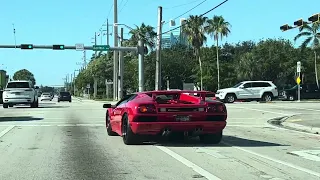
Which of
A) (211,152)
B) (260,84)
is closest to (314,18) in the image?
(260,84)

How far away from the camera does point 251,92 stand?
38.5 metres

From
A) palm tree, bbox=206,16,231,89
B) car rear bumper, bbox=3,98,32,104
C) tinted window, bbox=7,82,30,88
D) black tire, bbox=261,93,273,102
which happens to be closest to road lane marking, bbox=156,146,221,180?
car rear bumper, bbox=3,98,32,104

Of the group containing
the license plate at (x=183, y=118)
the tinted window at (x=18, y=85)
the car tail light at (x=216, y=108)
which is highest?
the tinted window at (x=18, y=85)

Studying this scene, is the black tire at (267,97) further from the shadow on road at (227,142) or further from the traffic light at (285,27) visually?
the shadow on road at (227,142)

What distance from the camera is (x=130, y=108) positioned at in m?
11.6

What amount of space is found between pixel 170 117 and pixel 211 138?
1506mm

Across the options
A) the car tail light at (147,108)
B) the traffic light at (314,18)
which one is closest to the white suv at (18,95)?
the traffic light at (314,18)

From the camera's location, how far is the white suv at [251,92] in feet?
126

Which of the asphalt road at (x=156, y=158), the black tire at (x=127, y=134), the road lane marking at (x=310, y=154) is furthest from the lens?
the black tire at (x=127, y=134)

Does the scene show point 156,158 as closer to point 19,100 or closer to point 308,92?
point 19,100

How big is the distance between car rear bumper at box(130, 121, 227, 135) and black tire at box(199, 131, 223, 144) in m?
0.44

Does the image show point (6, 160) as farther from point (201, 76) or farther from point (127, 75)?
point (127, 75)

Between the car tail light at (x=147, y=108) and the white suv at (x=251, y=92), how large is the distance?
2746 centimetres

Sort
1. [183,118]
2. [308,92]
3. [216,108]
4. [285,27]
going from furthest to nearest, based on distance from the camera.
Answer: [308,92], [285,27], [216,108], [183,118]
